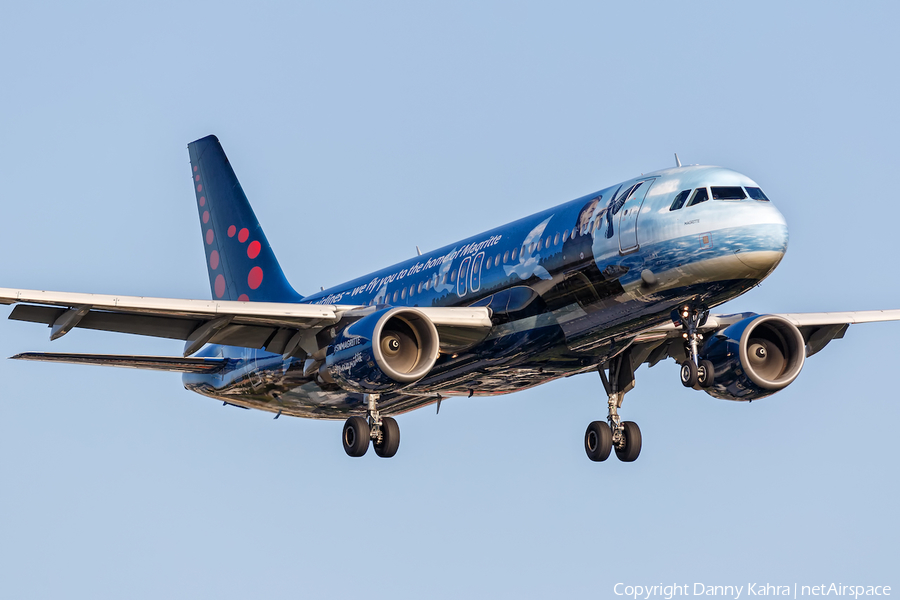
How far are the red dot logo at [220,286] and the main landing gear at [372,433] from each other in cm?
966

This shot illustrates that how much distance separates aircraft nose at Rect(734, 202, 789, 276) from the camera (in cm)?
2616

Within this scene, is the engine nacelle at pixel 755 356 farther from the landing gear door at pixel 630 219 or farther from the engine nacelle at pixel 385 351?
the engine nacelle at pixel 385 351

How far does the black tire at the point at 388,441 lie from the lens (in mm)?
34469

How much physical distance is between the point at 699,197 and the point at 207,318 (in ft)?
38.1

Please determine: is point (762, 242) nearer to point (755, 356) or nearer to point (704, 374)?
point (704, 374)

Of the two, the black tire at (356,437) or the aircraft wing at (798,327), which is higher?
the aircraft wing at (798,327)

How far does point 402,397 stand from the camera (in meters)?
34.7

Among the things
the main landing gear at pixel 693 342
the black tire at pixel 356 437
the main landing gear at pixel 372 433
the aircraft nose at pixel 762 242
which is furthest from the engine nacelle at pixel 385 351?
the aircraft nose at pixel 762 242

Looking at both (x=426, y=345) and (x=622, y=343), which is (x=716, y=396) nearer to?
(x=622, y=343)

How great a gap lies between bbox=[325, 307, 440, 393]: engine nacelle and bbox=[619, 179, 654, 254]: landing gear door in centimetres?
476

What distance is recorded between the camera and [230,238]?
42625mm

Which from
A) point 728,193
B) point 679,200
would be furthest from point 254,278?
point 728,193

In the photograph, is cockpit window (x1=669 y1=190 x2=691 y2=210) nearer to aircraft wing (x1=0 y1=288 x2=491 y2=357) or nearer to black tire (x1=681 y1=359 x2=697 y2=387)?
black tire (x1=681 y1=359 x2=697 y2=387)

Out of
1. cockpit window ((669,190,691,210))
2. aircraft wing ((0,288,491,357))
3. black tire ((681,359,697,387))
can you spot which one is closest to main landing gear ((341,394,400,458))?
aircraft wing ((0,288,491,357))
